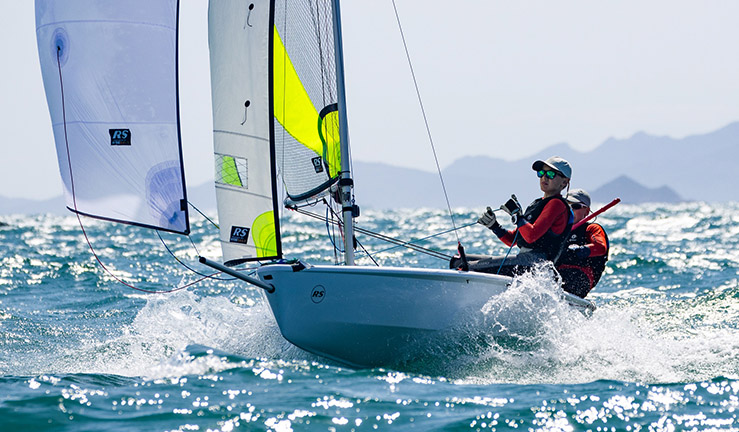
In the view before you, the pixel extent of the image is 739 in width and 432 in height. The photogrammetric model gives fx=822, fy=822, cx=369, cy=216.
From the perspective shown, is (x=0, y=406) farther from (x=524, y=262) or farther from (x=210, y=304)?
(x=210, y=304)

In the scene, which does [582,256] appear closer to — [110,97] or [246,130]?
[246,130]

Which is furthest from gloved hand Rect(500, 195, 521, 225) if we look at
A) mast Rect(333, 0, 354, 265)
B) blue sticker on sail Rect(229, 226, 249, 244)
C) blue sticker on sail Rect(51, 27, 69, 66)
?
blue sticker on sail Rect(51, 27, 69, 66)

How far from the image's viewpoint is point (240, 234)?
5.34 m

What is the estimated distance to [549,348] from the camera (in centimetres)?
506

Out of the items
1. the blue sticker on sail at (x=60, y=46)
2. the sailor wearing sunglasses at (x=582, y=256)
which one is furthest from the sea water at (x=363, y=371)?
the blue sticker on sail at (x=60, y=46)

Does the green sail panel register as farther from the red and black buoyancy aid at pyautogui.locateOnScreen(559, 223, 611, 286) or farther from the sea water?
the red and black buoyancy aid at pyautogui.locateOnScreen(559, 223, 611, 286)

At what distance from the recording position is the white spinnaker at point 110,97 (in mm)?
4914

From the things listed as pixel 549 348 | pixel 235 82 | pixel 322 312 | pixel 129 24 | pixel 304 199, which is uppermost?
pixel 129 24

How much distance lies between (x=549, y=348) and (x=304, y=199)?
196cm

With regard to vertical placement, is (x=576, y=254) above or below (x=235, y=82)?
below

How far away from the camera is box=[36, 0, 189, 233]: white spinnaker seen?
491 centimetres

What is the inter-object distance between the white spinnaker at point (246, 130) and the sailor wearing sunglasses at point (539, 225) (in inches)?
56.0

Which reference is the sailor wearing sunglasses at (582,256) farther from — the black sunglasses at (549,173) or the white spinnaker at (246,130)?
the white spinnaker at (246,130)

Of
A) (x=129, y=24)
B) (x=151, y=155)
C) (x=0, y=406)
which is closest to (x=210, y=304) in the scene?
(x=151, y=155)
